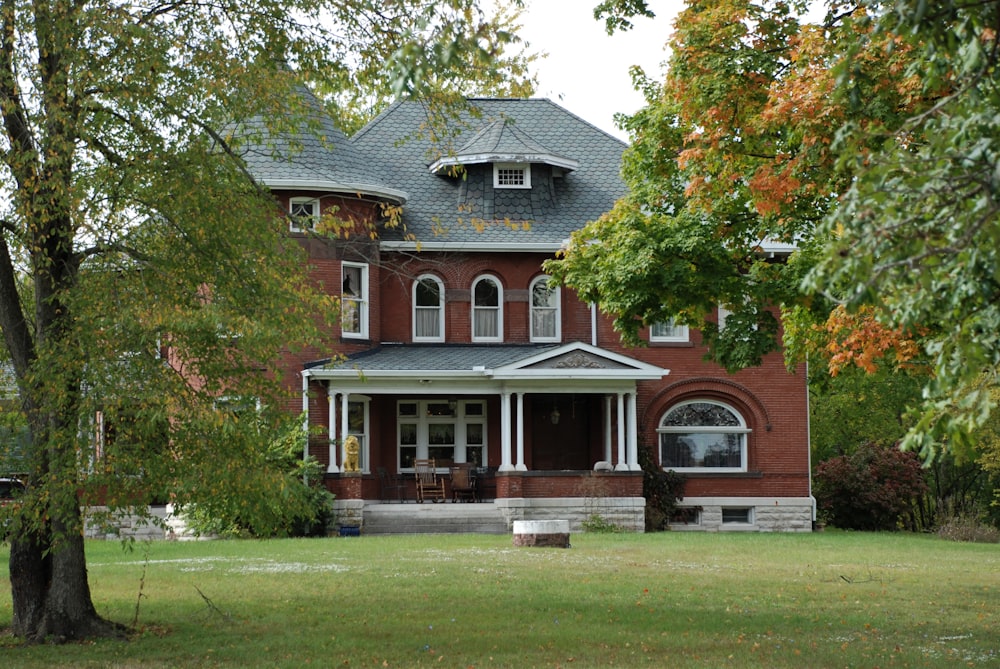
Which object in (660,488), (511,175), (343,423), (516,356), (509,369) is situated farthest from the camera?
(511,175)

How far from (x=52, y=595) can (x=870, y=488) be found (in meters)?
24.1

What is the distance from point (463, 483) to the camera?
29.2 meters

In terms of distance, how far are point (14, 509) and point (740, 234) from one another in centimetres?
959

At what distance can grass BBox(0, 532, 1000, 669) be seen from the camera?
1095 centimetres

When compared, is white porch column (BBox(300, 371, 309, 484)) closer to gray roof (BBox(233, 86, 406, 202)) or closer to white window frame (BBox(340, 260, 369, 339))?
white window frame (BBox(340, 260, 369, 339))

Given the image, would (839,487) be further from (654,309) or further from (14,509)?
(14,509)

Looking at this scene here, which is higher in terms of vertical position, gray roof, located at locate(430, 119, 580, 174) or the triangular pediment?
gray roof, located at locate(430, 119, 580, 174)

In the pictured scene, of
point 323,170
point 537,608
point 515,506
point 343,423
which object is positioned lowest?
point 537,608

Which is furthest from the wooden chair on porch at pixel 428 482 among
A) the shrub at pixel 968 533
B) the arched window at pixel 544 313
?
the shrub at pixel 968 533

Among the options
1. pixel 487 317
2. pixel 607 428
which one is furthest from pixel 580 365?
pixel 487 317

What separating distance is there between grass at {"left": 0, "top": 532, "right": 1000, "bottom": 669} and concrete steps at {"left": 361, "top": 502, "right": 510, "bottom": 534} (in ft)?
17.6

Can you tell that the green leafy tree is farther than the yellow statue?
No

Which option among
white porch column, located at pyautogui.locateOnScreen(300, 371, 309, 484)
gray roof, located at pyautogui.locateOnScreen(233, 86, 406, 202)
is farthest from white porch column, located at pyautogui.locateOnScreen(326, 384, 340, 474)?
gray roof, located at pyautogui.locateOnScreen(233, 86, 406, 202)

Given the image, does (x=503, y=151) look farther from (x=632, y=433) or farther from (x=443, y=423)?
(x=632, y=433)
